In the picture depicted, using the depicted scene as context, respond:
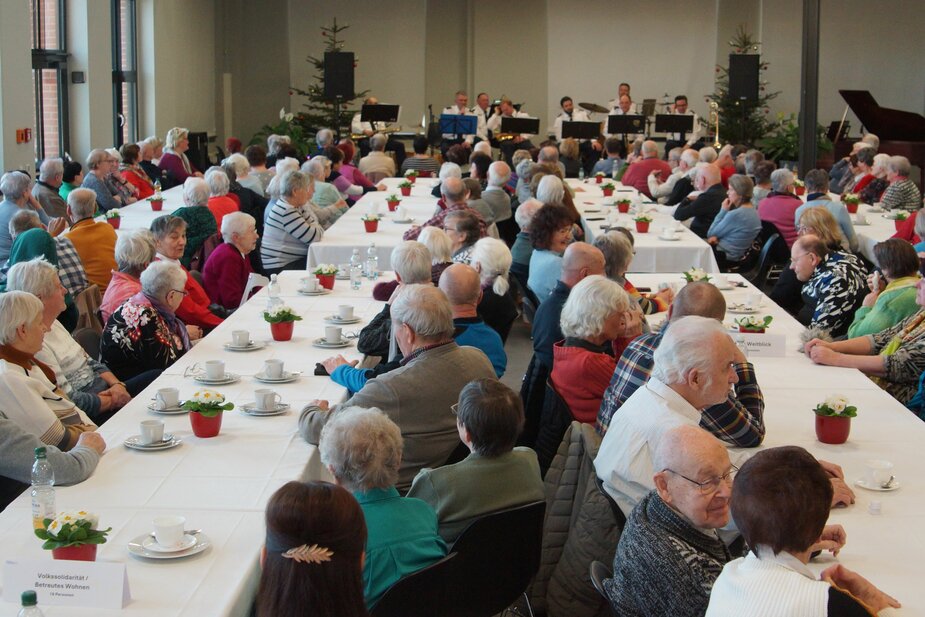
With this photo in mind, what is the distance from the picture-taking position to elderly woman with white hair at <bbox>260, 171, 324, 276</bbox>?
784 cm

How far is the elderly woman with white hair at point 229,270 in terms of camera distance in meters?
6.61

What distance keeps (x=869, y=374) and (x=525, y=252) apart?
2958 millimetres

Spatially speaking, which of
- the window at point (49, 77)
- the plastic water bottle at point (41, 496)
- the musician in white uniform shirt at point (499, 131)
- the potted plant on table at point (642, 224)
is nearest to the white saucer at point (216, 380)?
the plastic water bottle at point (41, 496)

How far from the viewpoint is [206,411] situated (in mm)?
3648

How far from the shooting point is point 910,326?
4.90 m

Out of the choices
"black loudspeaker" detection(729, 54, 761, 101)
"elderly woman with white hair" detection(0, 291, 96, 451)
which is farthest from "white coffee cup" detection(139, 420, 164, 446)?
"black loudspeaker" detection(729, 54, 761, 101)

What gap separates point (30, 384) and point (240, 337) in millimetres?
1312

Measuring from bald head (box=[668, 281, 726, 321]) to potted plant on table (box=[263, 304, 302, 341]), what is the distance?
1797mm

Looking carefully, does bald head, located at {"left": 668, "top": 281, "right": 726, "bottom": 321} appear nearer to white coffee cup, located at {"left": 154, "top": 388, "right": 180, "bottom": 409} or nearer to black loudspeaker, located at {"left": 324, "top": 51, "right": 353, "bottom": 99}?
white coffee cup, located at {"left": 154, "top": 388, "right": 180, "bottom": 409}

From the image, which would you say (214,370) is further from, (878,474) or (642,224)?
(642,224)

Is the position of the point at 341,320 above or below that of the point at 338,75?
below

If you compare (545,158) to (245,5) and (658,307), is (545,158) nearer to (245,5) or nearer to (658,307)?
(658,307)

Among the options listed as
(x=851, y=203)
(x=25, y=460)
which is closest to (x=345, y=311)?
(x=25, y=460)

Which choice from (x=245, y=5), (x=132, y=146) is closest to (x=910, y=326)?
(x=132, y=146)
